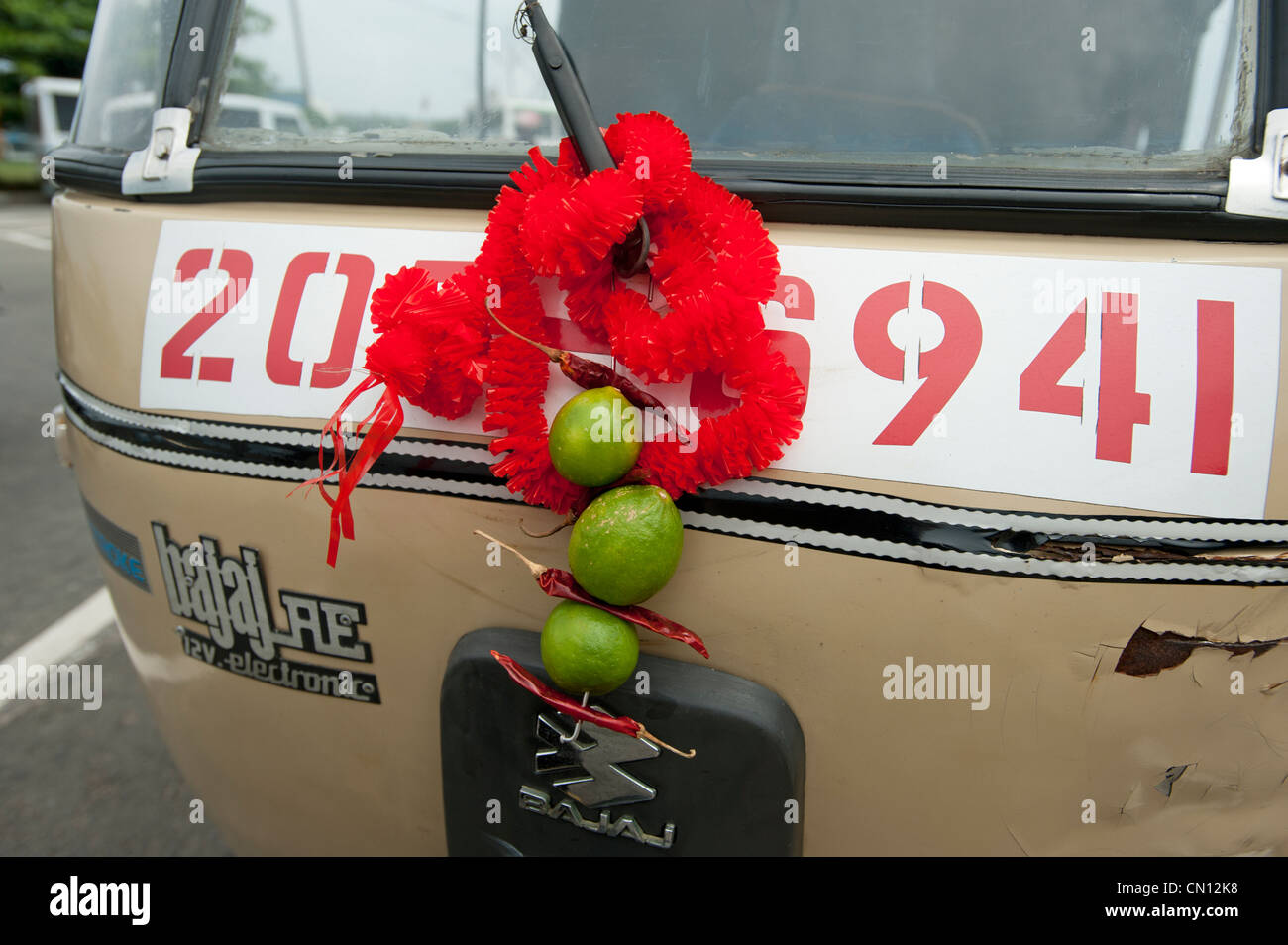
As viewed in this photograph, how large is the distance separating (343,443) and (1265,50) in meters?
1.32

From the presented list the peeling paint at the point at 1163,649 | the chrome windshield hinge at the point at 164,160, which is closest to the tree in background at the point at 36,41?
the chrome windshield hinge at the point at 164,160

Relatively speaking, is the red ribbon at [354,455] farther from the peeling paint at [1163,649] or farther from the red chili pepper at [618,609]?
the peeling paint at [1163,649]

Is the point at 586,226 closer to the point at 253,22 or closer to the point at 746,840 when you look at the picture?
the point at 746,840

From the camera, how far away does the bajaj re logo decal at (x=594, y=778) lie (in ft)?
3.96

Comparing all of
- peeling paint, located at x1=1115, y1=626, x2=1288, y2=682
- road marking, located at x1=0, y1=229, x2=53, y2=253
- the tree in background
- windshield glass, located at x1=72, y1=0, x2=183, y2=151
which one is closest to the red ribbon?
windshield glass, located at x1=72, y1=0, x2=183, y2=151

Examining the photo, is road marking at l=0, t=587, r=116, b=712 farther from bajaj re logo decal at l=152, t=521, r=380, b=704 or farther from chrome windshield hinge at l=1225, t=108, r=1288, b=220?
chrome windshield hinge at l=1225, t=108, r=1288, b=220

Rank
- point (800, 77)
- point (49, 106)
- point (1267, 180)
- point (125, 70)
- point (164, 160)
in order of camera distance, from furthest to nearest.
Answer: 1. point (49, 106)
2. point (125, 70)
3. point (164, 160)
4. point (800, 77)
5. point (1267, 180)

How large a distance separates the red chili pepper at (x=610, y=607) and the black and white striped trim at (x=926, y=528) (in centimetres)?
14

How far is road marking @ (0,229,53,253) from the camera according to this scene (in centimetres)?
1320

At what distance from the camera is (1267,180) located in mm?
1067

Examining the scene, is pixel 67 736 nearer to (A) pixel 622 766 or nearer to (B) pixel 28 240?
(A) pixel 622 766

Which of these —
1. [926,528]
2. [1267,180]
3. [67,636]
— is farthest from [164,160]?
[67,636]

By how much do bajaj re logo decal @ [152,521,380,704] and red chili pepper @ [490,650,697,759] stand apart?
0.29m

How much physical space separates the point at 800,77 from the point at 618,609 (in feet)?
2.84
